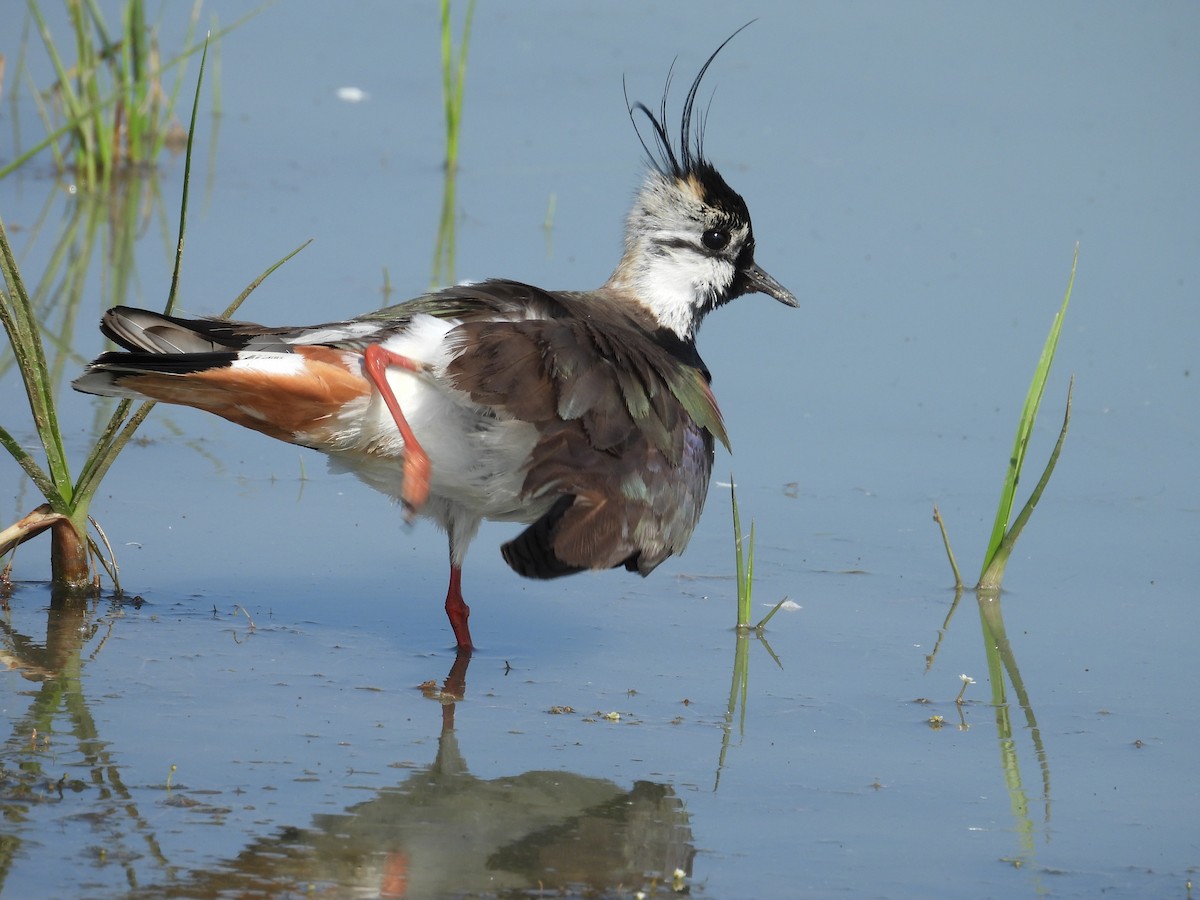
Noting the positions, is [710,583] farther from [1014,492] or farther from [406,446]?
[406,446]

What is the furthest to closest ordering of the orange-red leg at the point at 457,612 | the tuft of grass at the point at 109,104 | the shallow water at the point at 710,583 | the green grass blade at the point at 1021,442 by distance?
the tuft of grass at the point at 109,104, the green grass blade at the point at 1021,442, the orange-red leg at the point at 457,612, the shallow water at the point at 710,583

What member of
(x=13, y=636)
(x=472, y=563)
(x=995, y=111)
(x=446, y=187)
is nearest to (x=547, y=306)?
(x=472, y=563)

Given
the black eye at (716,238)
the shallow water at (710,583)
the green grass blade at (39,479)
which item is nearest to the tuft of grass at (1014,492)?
the shallow water at (710,583)

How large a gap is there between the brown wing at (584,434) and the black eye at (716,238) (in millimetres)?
1089

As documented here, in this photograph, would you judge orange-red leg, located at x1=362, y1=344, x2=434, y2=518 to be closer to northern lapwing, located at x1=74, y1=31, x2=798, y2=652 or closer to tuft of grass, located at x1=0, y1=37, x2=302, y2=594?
northern lapwing, located at x1=74, y1=31, x2=798, y2=652

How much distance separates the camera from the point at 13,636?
14.4 ft

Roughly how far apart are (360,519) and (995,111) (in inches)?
259

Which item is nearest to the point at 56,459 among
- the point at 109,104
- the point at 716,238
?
the point at 716,238

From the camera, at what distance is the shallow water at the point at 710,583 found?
3.54m

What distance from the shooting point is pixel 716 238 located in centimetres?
558

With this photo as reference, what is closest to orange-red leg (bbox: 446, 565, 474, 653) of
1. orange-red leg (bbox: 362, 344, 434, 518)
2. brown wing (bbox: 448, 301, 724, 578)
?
brown wing (bbox: 448, 301, 724, 578)

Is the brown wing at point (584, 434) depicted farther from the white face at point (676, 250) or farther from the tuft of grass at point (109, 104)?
the tuft of grass at point (109, 104)

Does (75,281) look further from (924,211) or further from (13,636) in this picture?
(924,211)

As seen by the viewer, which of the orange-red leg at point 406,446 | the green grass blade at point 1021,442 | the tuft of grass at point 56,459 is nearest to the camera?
the orange-red leg at point 406,446
